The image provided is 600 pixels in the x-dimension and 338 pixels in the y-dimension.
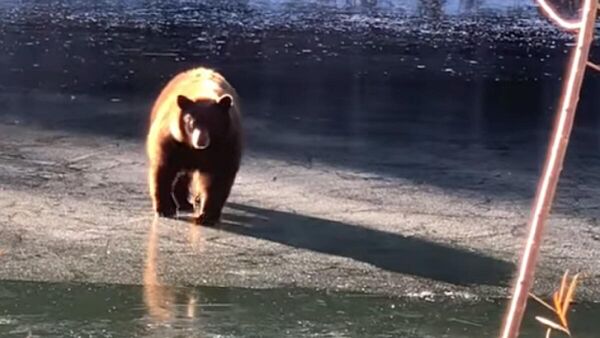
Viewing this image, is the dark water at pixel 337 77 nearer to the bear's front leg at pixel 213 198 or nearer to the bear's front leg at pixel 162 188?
the bear's front leg at pixel 213 198

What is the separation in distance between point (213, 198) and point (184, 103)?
1.74 ft

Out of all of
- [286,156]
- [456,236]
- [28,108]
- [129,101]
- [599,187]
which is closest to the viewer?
[456,236]

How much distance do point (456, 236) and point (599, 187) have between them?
1753 mm

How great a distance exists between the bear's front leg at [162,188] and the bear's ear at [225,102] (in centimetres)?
43

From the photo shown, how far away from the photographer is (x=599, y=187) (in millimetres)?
7969

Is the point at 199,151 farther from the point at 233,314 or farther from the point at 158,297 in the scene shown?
the point at 233,314

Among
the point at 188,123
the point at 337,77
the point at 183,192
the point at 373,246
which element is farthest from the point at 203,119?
the point at 337,77

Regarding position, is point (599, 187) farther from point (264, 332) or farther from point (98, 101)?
point (98, 101)

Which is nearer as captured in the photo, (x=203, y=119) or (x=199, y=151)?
(x=203, y=119)

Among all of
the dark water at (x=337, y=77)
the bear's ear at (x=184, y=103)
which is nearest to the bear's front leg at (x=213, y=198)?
the bear's ear at (x=184, y=103)

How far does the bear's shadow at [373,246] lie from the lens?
19.3ft

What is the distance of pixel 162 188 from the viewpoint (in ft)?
21.7

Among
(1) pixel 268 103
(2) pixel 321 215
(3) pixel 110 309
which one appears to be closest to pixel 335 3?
(1) pixel 268 103

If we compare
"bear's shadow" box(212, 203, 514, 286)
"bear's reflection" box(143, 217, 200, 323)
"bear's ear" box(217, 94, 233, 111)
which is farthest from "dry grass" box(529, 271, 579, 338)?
"bear's ear" box(217, 94, 233, 111)
